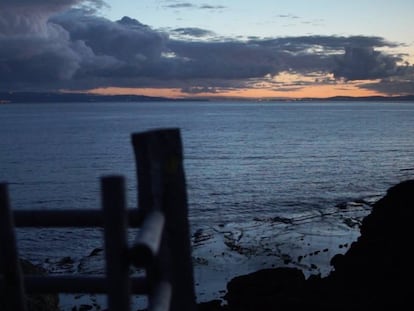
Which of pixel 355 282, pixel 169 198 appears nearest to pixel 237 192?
pixel 355 282

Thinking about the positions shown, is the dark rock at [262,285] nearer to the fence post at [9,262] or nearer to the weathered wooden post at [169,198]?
the weathered wooden post at [169,198]

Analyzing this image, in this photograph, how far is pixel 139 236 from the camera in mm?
2791

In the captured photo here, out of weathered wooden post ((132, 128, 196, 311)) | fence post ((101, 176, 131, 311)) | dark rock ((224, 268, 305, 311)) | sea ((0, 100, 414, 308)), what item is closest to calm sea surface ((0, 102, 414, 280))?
sea ((0, 100, 414, 308))

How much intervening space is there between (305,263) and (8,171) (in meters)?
40.3

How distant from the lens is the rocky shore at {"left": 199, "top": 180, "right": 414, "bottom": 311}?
425 inches

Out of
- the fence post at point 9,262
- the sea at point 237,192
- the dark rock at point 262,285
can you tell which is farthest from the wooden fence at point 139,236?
the dark rock at point 262,285

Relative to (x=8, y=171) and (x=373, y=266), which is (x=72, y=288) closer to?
(x=373, y=266)

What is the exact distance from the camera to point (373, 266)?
13.7m

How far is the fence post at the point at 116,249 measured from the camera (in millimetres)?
2814

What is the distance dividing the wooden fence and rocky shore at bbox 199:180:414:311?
743 centimetres

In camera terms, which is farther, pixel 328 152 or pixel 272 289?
pixel 328 152

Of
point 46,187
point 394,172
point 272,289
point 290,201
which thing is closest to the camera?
point 272,289

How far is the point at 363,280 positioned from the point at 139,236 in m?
11.8

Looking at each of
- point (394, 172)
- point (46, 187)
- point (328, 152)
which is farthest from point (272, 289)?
point (328, 152)
